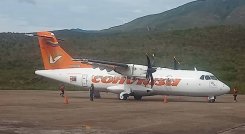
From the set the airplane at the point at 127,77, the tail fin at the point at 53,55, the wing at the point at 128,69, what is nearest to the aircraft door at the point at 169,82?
the airplane at the point at 127,77

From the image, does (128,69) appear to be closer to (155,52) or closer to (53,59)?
(53,59)

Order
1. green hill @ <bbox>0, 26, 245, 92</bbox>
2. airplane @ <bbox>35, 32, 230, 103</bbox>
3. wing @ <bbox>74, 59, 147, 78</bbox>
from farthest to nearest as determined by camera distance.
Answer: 1. green hill @ <bbox>0, 26, 245, 92</bbox>
2. wing @ <bbox>74, 59, 147, 78</bbox>
3. airplane @ <bbox>35, 32, 230, 103</bbox>

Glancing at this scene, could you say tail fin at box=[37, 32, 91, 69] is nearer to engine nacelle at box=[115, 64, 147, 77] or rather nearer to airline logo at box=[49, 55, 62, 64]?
airline logo at box=[49, 55, 62, 64]

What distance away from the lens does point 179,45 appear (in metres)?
88.8

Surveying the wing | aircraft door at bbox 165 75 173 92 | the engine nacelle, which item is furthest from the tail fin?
aircraft door at bbox 165 75 173 92

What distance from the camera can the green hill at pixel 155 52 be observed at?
60.7 metres

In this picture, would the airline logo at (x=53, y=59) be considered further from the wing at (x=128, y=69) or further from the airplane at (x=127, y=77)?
the wing at (x=128, y=69)

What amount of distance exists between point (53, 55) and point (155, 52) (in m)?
43.5

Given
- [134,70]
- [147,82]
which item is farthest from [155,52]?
[147,82]

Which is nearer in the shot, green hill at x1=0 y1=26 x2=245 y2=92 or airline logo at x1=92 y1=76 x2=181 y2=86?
airline logo at x1=92 y1=76 x2=181 y2=86

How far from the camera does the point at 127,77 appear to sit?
3641 centimetres

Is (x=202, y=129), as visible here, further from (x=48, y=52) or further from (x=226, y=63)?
(x=226, y=63)

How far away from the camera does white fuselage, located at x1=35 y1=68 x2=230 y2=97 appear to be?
33500mm

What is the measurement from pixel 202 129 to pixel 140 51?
6587 centimetres
